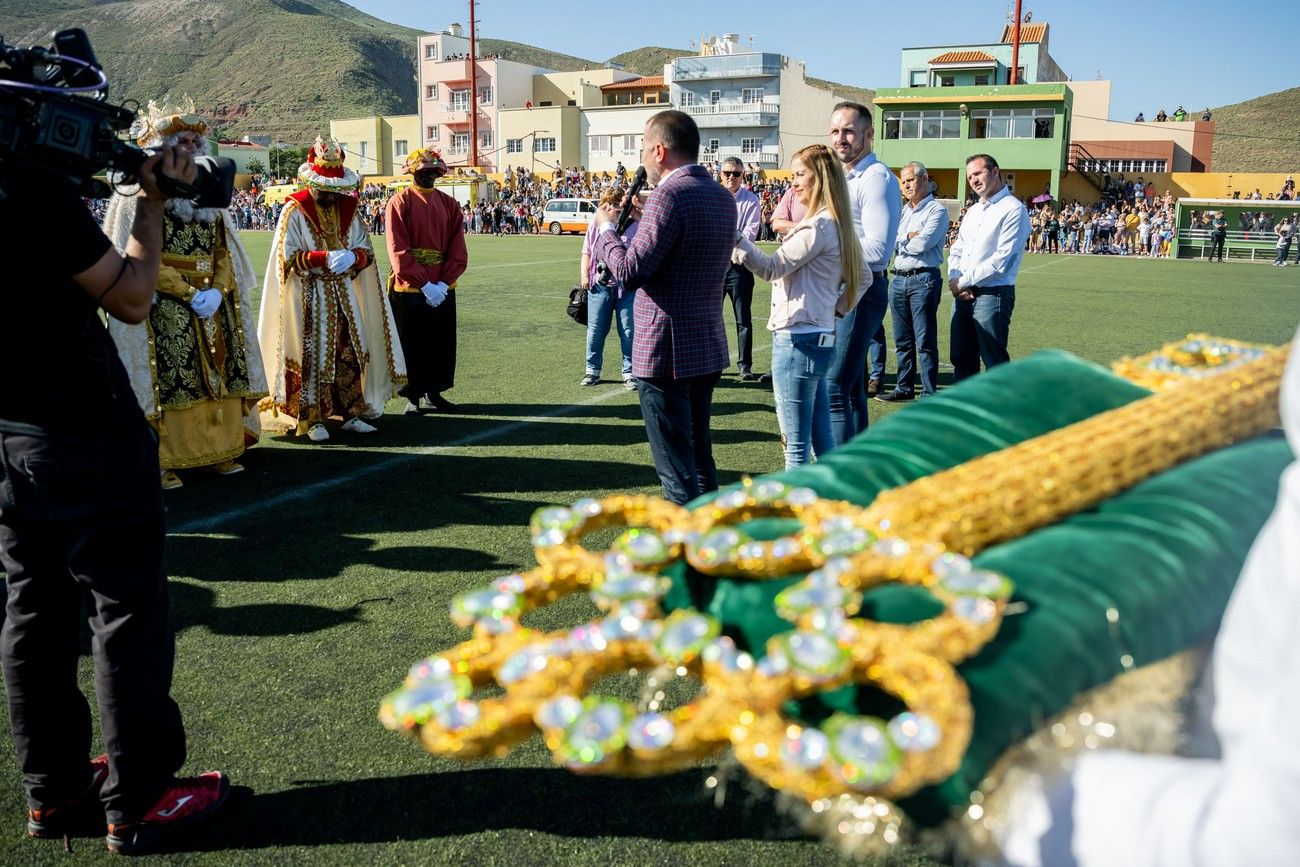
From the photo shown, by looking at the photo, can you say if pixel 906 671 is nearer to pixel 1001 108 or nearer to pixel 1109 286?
pixel 1109 286

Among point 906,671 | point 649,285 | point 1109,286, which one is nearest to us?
point 906,671

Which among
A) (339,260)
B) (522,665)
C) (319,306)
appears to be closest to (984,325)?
(339,260)

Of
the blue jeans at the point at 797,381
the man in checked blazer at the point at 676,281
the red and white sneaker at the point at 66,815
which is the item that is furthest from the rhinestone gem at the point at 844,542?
the blue jeans at the point at 797,381

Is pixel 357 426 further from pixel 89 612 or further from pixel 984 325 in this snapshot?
pixel 89 612

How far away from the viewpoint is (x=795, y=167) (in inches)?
201

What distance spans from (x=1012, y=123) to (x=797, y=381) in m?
46.3

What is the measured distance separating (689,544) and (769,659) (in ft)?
0.87

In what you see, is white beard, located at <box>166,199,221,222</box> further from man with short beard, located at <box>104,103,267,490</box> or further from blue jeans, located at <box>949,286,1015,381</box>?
blue jeans, located at <box>949,286,1015,381</box>

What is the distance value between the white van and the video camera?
119ft

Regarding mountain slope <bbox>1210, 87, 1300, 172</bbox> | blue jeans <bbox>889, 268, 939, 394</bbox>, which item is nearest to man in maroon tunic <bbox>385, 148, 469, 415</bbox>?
blue jeans <bbox>889, 268, 939, 394</bbox>

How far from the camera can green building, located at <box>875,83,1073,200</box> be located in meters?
45.1

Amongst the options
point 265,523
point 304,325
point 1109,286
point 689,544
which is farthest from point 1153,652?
point 1109,286

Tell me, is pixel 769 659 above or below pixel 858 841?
above

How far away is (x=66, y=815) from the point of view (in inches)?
111
